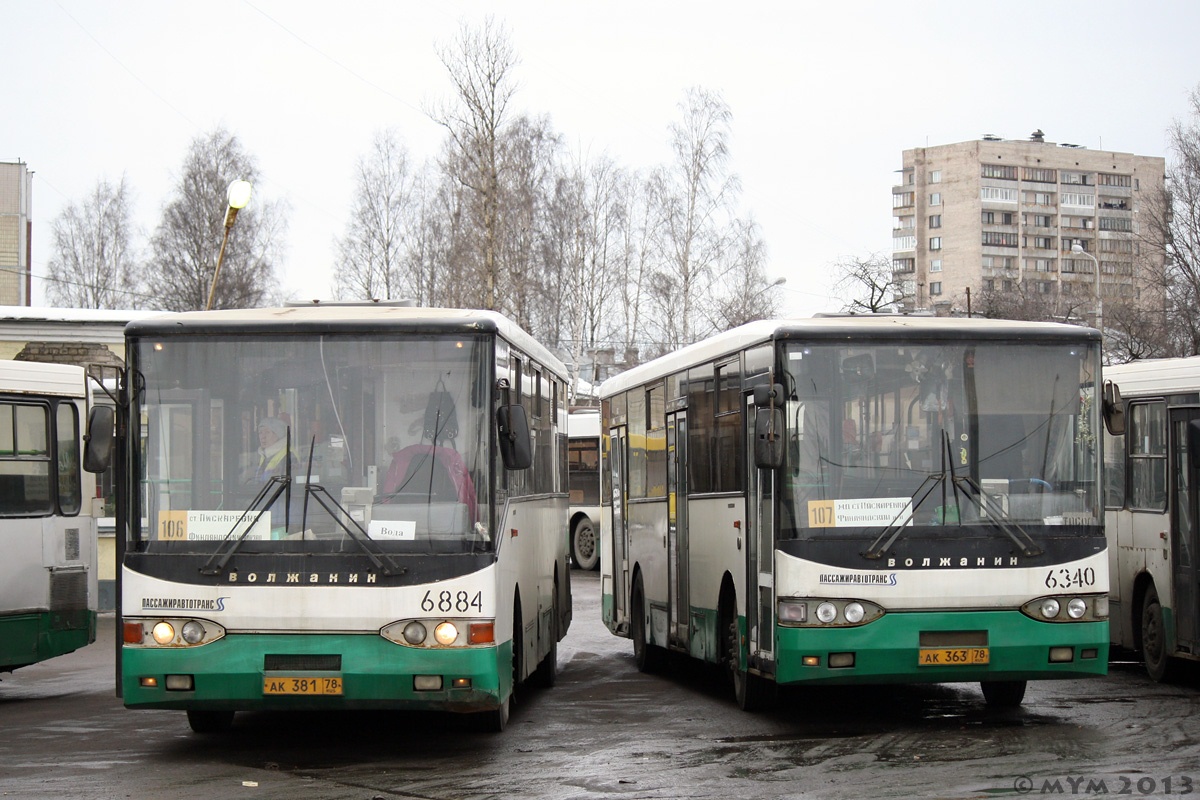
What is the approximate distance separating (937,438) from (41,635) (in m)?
7.91

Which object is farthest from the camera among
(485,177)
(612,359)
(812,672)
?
(612,359)

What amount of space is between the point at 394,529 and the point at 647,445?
6.23 meters

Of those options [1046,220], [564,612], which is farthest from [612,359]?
[1046,220]

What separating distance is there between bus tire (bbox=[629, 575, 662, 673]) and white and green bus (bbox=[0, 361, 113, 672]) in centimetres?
519

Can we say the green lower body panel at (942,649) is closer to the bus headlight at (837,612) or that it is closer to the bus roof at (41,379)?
the bus headlight at (837,612)

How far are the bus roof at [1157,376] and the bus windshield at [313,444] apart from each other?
6080 mm

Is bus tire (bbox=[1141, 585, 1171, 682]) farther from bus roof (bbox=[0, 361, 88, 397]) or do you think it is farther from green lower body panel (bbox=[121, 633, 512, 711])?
bus roof (bbox=[0, 361, 88, 397])

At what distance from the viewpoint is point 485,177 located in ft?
150

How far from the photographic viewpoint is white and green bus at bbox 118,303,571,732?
30.7 ft

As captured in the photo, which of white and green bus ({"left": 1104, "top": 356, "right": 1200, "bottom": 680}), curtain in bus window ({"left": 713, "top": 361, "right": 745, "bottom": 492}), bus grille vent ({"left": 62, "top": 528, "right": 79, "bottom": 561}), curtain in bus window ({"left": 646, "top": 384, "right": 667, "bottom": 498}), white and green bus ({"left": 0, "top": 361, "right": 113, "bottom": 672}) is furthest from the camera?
curtain in bus window ({"left": 646, "top": 384, "right": 667, "bottom": 498})

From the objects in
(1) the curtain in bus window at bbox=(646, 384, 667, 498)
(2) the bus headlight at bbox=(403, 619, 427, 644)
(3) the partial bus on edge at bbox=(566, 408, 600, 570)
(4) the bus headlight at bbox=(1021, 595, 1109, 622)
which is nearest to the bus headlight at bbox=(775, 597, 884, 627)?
(4) the bus headlight at bbox=(1021, 595, 1109, 622)

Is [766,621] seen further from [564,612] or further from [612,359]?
[612,359]

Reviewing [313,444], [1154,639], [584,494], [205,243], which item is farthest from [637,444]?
[205,243]

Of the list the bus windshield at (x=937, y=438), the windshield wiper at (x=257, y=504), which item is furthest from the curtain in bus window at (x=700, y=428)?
the windshield wiper at (x=257, y=504)
